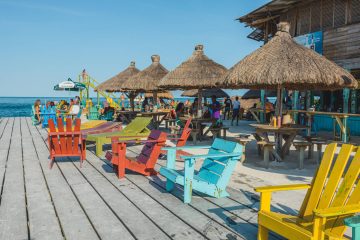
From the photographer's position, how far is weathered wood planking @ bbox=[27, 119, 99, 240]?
333 cm

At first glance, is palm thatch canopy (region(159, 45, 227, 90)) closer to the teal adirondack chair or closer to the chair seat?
the chair seat

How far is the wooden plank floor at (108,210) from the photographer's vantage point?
11.0ft

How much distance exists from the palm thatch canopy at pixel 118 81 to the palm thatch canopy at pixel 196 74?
6102mm

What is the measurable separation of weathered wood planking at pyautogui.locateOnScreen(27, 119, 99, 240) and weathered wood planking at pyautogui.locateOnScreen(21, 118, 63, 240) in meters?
0.07

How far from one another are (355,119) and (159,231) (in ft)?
39.0

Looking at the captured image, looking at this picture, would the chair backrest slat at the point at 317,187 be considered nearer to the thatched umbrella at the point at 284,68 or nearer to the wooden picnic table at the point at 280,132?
the thatched umbrella at the point at 284,68

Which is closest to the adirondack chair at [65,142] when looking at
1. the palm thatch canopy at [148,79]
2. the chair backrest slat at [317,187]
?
the chair backrest slat at [317,187]

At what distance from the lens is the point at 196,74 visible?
11562 millimetres

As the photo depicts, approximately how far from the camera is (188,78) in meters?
11.5

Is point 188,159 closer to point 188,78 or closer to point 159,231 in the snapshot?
point 159,231

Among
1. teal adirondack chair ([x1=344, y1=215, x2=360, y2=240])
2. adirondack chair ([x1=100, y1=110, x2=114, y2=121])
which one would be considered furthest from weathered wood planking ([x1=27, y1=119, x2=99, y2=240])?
adirondack chair ([x1=100, y1=110, x2=114, y2=121])

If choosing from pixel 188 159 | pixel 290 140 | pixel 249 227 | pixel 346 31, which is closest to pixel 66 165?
pixel 188 159

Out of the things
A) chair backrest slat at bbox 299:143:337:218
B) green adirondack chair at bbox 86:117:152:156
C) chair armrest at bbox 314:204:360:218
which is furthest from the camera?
green adirondack chair at bbox 86:117:152:156

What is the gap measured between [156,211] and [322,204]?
1.84 metres
